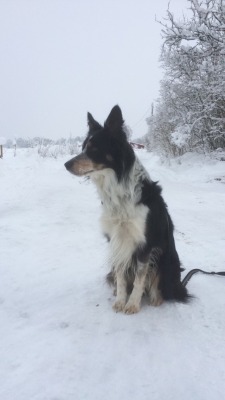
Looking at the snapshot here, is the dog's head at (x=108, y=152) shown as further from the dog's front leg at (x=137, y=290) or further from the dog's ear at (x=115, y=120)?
the dog's front leg at (x=137, y=290)

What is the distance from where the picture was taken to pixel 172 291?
315cm

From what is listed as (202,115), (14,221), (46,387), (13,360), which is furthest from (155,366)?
(202,115)

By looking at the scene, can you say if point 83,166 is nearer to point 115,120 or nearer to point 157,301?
point 115,120

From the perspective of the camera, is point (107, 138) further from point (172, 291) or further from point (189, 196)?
point (189, 196)

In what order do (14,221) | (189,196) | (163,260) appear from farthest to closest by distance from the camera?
1. (189,196)
2. (14,221)
3. (163,260)

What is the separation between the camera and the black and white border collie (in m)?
2.90

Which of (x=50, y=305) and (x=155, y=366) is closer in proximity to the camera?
(x=155, y=366)

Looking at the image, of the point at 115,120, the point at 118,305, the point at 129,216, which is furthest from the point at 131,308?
the point at 115,120

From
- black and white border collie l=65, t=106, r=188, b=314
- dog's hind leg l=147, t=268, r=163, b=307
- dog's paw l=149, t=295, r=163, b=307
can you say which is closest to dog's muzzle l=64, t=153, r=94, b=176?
black and white border collie l=65, t=106, r=188, b=314

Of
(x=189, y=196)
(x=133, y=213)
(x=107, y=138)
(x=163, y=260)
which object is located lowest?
(x=189, y=196)

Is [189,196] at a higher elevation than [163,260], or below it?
below

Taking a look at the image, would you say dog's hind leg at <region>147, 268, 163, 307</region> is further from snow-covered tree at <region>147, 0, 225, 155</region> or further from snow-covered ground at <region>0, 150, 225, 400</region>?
snow-covered tree at <region>147, 0, 225, 155</region>

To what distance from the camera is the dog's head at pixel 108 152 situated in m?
2.88

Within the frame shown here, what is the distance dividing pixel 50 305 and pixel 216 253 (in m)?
2.72
